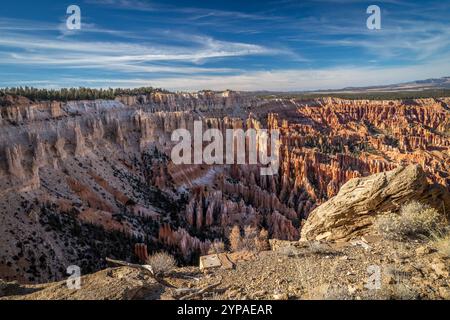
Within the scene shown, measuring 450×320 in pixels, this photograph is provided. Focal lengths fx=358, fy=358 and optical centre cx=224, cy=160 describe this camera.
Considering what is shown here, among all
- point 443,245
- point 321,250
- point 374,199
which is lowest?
point 321,250

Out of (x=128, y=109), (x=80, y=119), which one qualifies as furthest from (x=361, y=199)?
(x=128, y=109)

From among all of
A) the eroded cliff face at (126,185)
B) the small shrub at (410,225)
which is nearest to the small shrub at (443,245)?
the small shrub at (410,225)

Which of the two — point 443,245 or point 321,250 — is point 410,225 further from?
point 321,250

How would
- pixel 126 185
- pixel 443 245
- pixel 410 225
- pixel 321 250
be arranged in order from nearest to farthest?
pixel 443 245
pixel 321 250
pixel 410 225
pixel 126 185

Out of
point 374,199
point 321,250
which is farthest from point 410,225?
point 321,250

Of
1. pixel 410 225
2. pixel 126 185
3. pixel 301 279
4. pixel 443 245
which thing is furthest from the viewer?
pixel 126 185

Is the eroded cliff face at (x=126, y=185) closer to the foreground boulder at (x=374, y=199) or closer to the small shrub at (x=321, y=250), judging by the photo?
the foreground boulder at (x=374, y=199)
